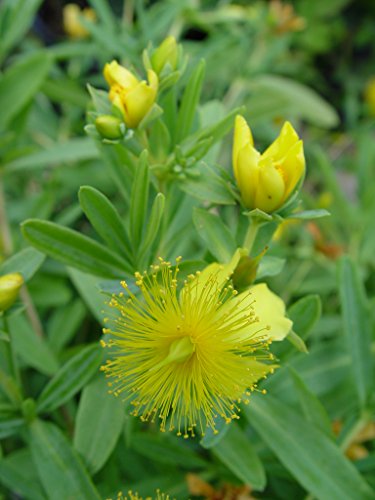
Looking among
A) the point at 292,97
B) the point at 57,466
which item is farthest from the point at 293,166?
the point at 292,97

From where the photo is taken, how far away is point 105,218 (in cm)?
69

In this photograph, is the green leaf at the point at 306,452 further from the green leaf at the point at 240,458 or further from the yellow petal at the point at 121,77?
the yellow petal at the point at 121,77

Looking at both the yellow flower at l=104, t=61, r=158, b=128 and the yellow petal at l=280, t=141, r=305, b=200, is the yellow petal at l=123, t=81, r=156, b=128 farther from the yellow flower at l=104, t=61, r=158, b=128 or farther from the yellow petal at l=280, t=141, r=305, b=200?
the yellow petal at l=280, t=141, r=305, b=200

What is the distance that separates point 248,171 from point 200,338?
7.4 inches

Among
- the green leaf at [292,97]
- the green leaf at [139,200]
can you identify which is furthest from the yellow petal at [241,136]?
the green leaf at [292,97]

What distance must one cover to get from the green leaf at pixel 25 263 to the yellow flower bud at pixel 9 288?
2.0 inches

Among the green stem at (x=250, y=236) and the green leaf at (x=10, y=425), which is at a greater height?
the green stem at (x=250, y=236)

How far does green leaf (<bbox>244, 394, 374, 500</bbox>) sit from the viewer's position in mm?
732

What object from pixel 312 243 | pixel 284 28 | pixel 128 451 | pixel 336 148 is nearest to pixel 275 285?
pixel 312 243

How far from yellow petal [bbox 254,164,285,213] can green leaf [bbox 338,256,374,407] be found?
11.5 inches

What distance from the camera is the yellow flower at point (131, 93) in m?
0.65

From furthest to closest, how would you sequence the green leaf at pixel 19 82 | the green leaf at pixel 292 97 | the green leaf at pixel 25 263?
the green leaf at pixel 292 97 < the green leaf at pixel 19 82 < the green leaf at pixel 25 263

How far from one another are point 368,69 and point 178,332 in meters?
2.23

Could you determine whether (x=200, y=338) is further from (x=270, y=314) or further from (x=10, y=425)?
(x=10, y=425)
